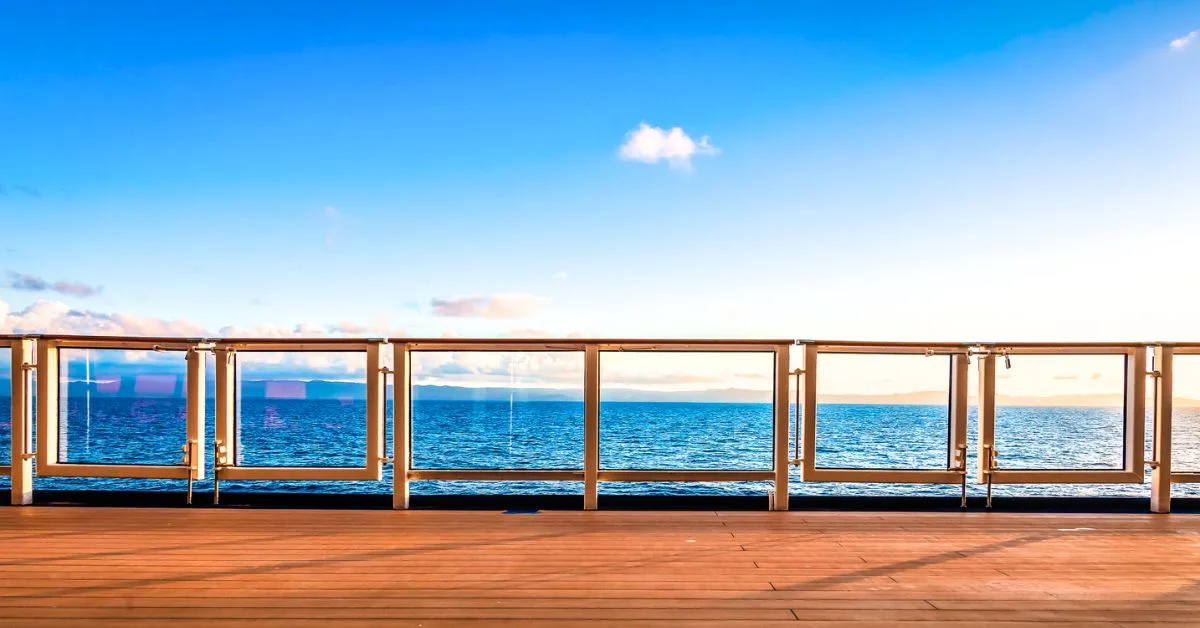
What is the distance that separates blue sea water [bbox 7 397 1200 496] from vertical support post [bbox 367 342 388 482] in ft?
0.30

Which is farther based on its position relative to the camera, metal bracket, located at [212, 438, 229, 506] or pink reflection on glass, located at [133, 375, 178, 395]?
pink reflection on glass, located at [133, 375, 178, 395]

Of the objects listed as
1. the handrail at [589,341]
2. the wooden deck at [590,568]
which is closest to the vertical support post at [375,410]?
the handrail at [589,341]

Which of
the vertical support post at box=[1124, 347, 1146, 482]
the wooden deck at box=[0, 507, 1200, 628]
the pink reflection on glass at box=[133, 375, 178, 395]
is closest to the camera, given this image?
the wooden deck at box=[0, 507, 1200, 628]

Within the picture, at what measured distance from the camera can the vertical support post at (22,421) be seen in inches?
184

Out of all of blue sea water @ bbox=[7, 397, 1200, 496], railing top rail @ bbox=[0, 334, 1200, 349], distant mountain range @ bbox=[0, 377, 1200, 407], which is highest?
railing top rail @ bbox=[0, 334, 1200, 349]

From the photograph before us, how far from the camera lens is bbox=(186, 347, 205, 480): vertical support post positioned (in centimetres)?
471

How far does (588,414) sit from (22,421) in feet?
13.5

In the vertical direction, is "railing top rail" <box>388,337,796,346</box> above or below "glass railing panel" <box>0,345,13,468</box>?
above

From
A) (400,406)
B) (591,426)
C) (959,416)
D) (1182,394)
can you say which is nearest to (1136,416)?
(1182,394)

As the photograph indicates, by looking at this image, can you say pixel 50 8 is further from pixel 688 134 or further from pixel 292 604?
pixel 688 134

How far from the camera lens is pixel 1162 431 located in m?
4.67

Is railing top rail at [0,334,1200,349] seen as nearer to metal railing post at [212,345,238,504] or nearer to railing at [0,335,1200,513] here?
railing at [0,335,1200,513]

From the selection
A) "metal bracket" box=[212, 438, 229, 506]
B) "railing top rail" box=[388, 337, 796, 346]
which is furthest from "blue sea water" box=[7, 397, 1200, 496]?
"railing top rail" box=[388, 337, 796, 346]

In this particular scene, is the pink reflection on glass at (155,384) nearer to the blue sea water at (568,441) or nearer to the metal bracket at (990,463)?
the blue sea water at (568,441)
